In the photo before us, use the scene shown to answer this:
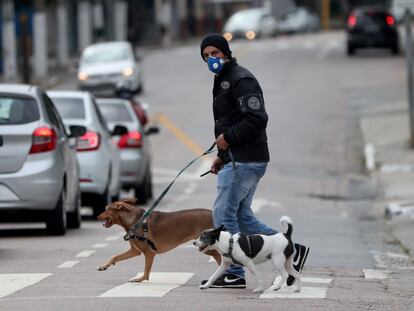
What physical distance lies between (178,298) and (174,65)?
1915 inches

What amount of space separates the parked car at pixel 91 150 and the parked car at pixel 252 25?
180 ft

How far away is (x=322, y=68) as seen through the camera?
178 feet

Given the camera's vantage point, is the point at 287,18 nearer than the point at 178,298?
No

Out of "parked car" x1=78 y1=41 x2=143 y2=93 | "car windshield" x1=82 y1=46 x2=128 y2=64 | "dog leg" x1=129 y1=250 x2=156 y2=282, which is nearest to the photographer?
"dog leg" x1=129 y1=250 x2=156 y2=282

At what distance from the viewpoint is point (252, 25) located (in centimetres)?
7738

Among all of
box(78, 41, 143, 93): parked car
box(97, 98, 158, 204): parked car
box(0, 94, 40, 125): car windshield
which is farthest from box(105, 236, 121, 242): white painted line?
box(78, 41, 143, 93): parked car

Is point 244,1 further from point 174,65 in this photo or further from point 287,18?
point 174,65

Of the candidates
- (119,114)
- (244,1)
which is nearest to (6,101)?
(119,114)

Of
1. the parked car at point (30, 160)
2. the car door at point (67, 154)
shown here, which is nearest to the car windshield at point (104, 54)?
the car door at point (67, 154)

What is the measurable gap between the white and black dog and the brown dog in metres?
0.68

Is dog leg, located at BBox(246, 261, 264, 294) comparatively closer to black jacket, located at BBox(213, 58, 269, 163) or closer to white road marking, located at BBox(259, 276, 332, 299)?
white road marking, located at BBox(259, 276, 332, 299)

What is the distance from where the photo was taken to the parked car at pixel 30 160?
51.6 ft

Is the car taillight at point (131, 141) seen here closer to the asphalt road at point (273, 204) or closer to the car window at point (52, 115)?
the asphalt road at point (273, 204)

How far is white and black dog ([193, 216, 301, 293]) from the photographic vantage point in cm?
1062
